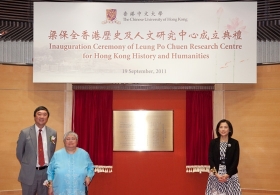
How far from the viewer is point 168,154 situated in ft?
21.0

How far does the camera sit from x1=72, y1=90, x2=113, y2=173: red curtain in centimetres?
632

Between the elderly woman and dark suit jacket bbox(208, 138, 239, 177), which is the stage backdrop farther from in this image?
the elderly woman

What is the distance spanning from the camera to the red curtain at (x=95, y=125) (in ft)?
20.7

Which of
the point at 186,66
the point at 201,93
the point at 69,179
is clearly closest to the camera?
the point at 69,179

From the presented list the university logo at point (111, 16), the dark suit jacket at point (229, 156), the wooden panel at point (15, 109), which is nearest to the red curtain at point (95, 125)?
the wooden panel at point (15, 109)

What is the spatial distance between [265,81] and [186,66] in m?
1.31

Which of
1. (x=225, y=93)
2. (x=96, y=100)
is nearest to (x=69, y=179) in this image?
(x=96, y=100)

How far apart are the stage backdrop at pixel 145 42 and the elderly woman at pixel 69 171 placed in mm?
1778

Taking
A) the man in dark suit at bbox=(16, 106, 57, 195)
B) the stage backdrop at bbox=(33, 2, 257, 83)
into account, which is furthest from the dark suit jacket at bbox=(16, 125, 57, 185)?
the stage backdrop at bbox=(33, 2, 257, 83)

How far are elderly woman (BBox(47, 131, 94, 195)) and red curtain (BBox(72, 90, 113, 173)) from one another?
192 centimetres

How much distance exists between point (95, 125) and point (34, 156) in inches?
69.0

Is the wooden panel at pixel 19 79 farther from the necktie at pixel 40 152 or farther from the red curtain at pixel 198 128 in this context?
the red curtain at pixel 198 128

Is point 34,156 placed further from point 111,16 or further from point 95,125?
point 111,16

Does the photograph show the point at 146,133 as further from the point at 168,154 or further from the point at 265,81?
the point at 265,81
